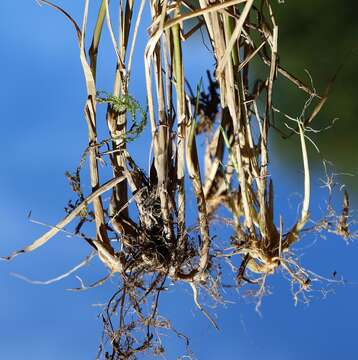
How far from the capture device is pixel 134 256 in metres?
0.66

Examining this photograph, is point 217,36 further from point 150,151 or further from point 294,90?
point 294,90

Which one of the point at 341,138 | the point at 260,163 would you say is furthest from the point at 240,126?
the point at 341,138

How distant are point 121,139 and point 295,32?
130 cm

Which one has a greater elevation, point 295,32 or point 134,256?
point 295,32

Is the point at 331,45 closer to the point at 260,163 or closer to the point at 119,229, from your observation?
the point at 260,163

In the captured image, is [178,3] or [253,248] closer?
[178,3]

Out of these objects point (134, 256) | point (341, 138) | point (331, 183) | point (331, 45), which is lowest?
point (134, 256)

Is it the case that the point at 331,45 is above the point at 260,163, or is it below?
above

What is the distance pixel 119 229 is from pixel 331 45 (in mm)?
1328

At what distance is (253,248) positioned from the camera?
0.70 meters

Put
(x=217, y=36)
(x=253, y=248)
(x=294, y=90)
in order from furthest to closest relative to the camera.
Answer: (x=294, y=90) < (x=253, y=248) < (x=217, y=36)

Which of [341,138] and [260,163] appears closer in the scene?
[260,163]

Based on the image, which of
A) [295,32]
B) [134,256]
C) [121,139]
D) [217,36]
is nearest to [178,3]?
[217,36]

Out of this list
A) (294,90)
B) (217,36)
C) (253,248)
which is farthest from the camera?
(294,90)
